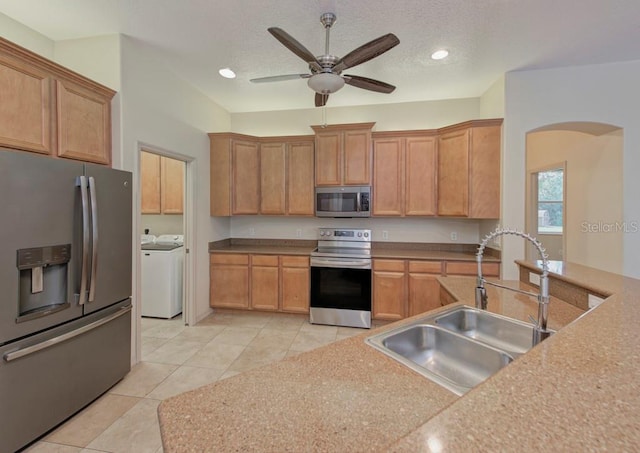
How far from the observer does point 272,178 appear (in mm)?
4027

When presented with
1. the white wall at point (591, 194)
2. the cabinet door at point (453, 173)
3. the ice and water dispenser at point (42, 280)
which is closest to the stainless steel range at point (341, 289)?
the cabinet door at point (453, 173)

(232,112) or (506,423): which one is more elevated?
(232,112)

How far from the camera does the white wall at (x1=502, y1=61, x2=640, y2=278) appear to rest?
293 cm

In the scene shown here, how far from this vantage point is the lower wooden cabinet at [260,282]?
372cm

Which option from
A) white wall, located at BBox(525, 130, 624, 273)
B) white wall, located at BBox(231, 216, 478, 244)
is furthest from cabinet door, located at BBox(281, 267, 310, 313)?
white wall, located at BBox(525, 130, 624, 273)

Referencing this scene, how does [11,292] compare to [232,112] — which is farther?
[232,112]

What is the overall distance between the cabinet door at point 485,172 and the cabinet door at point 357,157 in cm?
123

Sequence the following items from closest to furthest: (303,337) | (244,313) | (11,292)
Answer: (11,292) → (303,337) → (244,313)

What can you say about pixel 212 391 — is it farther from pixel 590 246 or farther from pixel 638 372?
pixel 590 246

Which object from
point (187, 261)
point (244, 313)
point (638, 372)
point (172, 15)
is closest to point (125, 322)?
point (187, 261)

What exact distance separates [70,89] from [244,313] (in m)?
3.03

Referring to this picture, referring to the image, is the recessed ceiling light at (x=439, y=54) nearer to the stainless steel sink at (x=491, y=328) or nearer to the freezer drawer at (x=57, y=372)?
the stainless steel sink at (x=491, y=328)

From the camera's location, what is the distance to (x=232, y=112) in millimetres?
4430

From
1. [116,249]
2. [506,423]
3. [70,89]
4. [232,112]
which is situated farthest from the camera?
[232,112]
